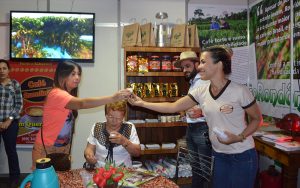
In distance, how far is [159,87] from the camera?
4.17 meters

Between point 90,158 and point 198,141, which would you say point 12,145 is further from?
point 198,141

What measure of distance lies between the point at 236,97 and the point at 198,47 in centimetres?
→ 206

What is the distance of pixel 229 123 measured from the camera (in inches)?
86.8

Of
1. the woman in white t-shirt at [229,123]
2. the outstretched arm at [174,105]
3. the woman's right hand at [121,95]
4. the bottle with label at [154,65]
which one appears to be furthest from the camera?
the bottle with label at [154,65]

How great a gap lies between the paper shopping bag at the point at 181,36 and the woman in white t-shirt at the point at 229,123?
1.77 meters

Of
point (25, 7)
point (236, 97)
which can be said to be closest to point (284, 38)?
point (236, 97)

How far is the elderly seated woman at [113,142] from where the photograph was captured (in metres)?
2.32

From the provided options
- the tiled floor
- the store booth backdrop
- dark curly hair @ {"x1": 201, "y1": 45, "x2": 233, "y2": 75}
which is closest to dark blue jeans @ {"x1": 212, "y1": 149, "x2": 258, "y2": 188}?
dark curly hair @ {"x1": 201, "y1": 45, "x2": 233, "y2": 75}

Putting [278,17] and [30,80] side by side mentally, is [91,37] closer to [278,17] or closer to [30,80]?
[30,80]

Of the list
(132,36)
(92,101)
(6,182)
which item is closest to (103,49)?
(132,36)

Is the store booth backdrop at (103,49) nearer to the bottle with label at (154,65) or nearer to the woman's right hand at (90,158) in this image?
the bottle with label at (154,65)

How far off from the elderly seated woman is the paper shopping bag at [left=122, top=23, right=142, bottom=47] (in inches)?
63.9

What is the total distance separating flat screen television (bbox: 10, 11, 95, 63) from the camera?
4137 millimetres

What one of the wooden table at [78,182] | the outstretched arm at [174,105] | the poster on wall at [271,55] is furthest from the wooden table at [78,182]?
the poster on wall at [271,55]
